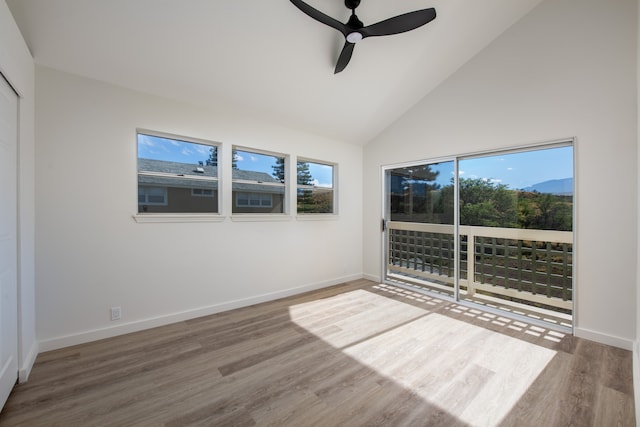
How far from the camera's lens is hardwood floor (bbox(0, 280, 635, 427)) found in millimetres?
1693

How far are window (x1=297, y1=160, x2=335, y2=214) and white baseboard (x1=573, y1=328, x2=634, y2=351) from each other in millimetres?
3309

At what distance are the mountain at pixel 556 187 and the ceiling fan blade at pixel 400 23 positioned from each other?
2157mm

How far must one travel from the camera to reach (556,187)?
116 inches

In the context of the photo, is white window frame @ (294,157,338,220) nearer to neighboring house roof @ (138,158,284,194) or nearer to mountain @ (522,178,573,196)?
neighboring house roof @ (138,158,284,194)

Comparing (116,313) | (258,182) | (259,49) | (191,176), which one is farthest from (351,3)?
(116,313)

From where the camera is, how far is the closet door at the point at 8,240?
1714mm

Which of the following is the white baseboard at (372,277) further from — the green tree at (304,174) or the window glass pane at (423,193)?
the green tree at (304,174)

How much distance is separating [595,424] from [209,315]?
3352 mm

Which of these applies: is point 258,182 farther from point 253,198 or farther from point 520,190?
point 520,190

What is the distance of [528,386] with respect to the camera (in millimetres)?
1969

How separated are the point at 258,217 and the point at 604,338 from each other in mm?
3856

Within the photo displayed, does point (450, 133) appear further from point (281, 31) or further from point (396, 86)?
point (281, 31)

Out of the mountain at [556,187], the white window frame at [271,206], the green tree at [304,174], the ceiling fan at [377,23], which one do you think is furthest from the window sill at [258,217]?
the mountain at [556,187]

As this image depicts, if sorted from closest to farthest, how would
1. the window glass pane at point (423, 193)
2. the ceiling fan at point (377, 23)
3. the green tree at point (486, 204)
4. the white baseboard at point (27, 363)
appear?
the white baseboard at point (27, 363), the ceiling fan at point (377, 23), the green tree at point (486, 204), the window glass pane at point (423, 193)
